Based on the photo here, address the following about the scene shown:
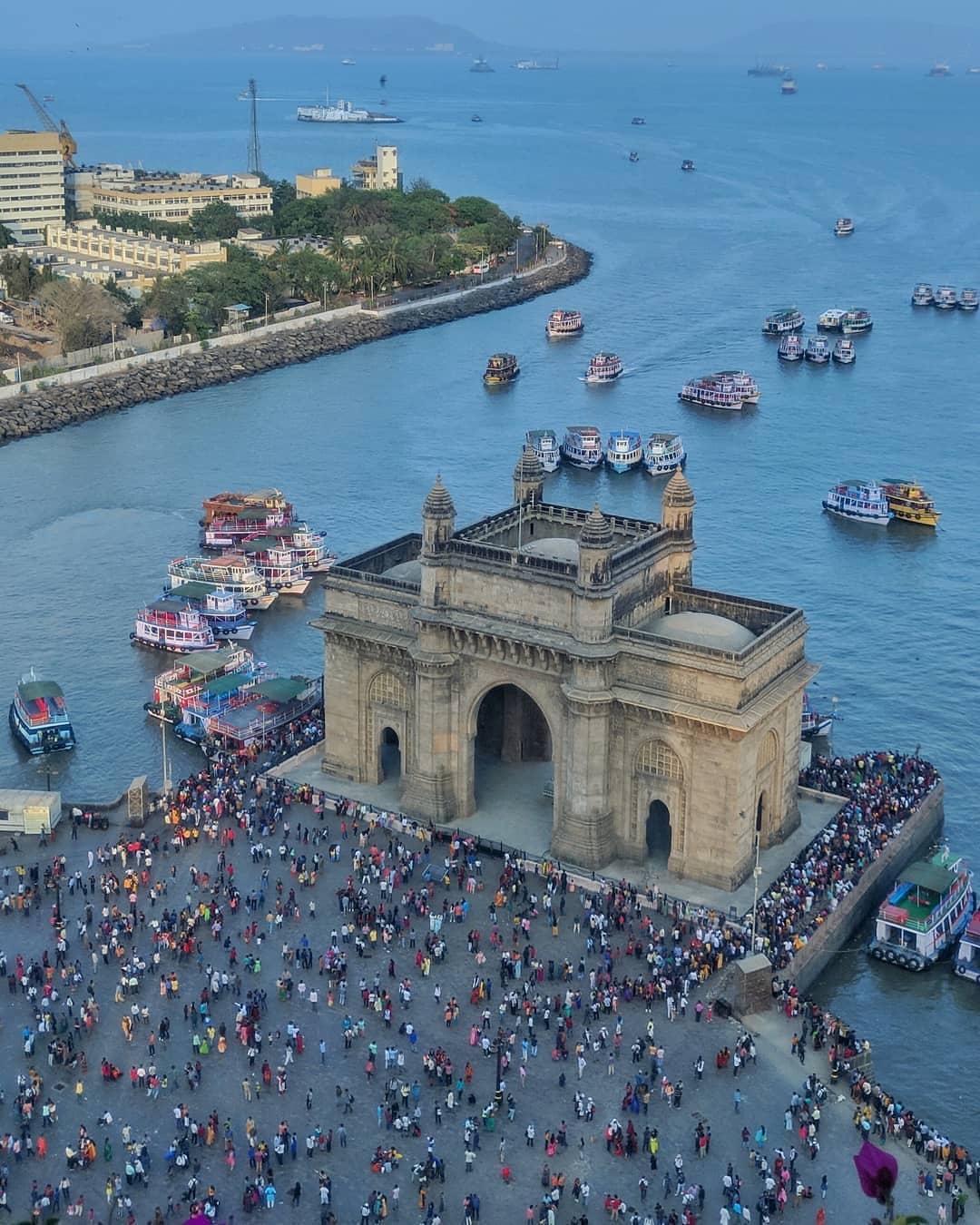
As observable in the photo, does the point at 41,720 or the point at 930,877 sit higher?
the point at 930,877

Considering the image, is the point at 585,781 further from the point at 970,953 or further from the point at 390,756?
the point at 970,953

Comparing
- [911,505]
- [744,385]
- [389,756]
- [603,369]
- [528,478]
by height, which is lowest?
[911,505]

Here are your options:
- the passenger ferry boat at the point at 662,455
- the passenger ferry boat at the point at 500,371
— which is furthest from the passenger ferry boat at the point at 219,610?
the passenger ferry boat at the point at 500,371

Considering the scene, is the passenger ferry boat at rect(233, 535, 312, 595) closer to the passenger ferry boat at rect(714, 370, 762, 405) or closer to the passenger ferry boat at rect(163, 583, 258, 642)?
the passenger ferry boat at rect(163, 583, 258, 642)

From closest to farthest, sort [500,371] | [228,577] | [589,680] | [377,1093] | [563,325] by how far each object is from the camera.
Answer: [377,1093], [589,680], [228,577], [500,371], [563,325]

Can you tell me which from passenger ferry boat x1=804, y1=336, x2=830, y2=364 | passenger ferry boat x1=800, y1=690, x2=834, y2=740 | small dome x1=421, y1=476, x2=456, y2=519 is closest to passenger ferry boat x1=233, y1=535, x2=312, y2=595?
passenger ferry boat x1=800, y1=690, x2=834, y2=740

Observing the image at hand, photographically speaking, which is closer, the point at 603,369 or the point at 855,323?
the point at 603,369

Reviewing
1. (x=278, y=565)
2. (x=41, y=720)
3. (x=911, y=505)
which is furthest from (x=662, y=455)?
(x=41, y=720)
